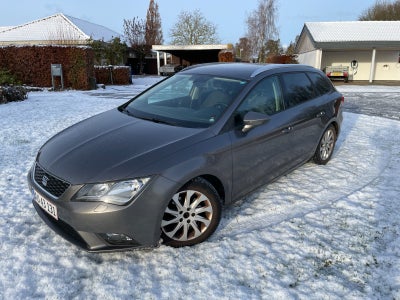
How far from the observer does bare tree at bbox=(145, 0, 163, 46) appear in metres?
51.1

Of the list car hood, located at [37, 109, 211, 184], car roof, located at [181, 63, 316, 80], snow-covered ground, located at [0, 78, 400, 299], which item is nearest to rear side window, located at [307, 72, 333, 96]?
car roof, located at [181, 63, 316, 80]

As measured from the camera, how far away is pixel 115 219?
2.49 metres

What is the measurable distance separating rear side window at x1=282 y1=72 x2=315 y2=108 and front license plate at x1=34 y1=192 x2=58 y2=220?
2.85 meters

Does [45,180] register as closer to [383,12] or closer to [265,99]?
[265,99]

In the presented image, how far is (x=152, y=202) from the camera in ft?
8.41

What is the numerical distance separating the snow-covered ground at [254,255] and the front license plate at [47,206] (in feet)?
1.34

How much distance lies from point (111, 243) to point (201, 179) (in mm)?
922

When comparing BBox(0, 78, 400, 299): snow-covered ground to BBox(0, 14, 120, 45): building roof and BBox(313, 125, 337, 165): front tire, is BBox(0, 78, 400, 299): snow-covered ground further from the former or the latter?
BBox(0, 14, 120, 45): building roof

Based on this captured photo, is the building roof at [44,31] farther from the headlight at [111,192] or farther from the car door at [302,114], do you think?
the headlight at [111,192]

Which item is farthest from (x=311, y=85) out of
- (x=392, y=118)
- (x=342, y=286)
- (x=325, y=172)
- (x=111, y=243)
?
(x=392, y=118)

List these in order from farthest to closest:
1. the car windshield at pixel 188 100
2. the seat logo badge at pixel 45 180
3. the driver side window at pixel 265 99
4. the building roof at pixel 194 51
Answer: the building roof at pixel 194 51
the driver side window at pixel 265 99
the car windshield at pixel 188 100
the seat logo badge at pixel 45 180

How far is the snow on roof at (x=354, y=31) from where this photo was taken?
25125 mm

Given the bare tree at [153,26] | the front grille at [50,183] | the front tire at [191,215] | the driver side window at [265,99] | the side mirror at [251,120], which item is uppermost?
the bare tree at [153,26]

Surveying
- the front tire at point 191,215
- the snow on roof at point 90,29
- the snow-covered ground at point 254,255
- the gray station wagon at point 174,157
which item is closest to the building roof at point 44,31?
the snow on roof at point 90,29
